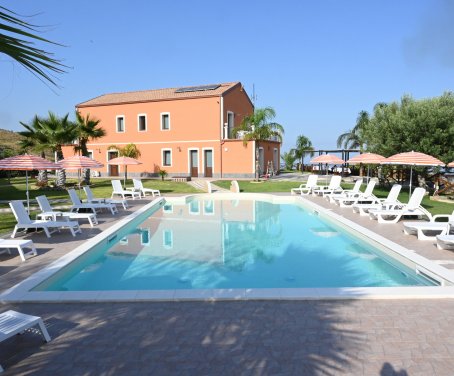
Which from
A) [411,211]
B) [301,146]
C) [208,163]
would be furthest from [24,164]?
[301,146]

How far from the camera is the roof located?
30000mm

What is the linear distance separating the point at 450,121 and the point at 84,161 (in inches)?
672

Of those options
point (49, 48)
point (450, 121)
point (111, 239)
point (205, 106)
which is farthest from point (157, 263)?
point (205, 106)

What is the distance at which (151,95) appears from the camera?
32.6 meters

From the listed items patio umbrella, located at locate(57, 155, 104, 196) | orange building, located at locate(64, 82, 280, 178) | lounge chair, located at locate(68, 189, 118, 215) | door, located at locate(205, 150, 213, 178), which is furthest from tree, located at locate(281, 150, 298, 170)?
lounge chair, located at locate(68, 189, 118, 215)

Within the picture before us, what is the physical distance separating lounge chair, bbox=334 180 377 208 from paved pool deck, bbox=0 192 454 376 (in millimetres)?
9741

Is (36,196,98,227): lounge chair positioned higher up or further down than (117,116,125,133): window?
further down

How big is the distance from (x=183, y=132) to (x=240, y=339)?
2739 cm

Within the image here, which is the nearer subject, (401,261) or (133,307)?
(133,307)

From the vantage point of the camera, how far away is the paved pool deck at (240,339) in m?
3.29

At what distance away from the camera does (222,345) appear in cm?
366

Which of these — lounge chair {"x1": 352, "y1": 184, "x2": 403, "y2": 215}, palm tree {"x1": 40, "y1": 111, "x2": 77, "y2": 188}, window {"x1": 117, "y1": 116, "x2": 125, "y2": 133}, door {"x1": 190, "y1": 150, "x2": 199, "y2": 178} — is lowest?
lounge chair {"x1": 352, "y1": 184, "x2": 403, "y2": 215}

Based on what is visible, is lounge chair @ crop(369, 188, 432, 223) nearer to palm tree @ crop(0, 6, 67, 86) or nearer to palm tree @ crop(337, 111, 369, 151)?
palm tree @ crop(0, 6, 67, 86)

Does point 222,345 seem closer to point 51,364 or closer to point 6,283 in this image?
point 51,364
